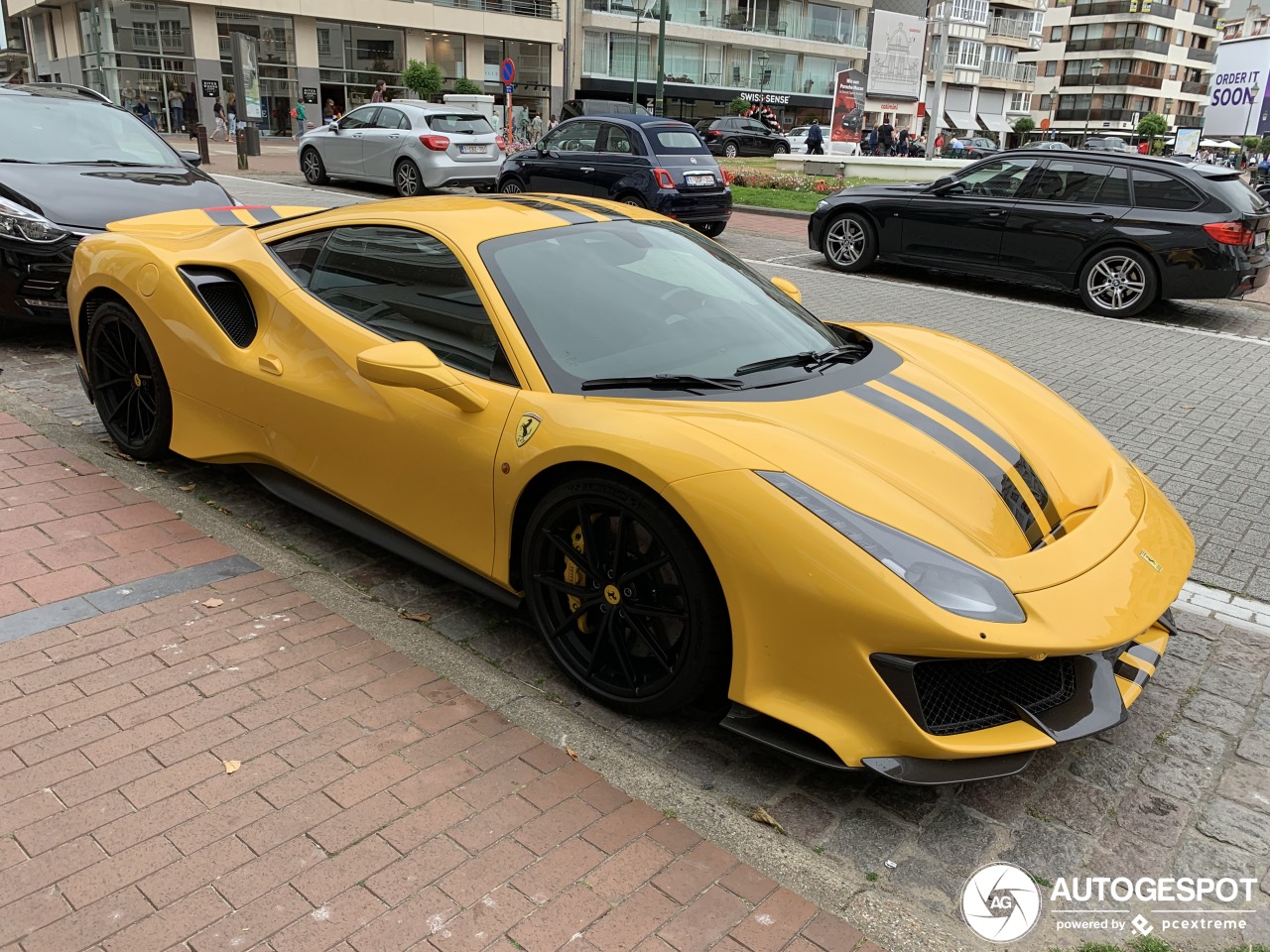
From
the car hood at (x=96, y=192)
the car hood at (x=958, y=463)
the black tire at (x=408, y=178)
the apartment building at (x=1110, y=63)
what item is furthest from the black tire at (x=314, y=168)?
the apartment building at (x=1110, y=63)

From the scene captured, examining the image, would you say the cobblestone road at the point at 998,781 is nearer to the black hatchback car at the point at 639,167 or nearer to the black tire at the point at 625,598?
the black tire at the point at 625,598

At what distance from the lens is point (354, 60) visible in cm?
4175

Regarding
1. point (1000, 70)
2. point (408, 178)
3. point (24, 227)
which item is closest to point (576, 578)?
point (24, 227)

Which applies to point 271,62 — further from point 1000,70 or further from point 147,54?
point 1000,70

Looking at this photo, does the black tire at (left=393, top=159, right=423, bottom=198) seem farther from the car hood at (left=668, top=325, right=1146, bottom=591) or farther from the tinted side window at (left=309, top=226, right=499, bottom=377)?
the car hood at (left=668, top=325, right=1146, bottom=591)

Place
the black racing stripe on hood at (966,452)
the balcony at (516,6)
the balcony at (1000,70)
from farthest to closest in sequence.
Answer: the balcony at (1000,70) < the balcony at (516,6) < the black racing stripe on hood at (966,452)

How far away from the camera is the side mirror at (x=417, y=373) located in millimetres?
3016

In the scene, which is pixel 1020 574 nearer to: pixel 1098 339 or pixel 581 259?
pixel 581 259

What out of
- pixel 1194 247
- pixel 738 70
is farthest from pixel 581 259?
pixel 738 70

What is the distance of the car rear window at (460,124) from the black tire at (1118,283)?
33.7ft

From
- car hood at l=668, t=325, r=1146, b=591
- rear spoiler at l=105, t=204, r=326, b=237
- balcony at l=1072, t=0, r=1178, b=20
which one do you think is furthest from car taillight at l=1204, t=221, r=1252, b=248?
balcony at l=1072, t=0, r=1178, b=20

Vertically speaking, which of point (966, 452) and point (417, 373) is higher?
point (417, 373)

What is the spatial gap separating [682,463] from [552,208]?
1.65m

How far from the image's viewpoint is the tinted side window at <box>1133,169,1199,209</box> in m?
9.55
